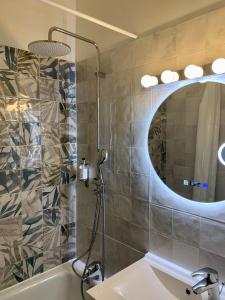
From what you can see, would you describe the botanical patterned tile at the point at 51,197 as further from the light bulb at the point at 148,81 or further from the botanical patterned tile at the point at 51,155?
the light bulb at the point at 148,81

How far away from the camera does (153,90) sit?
5.05 ft

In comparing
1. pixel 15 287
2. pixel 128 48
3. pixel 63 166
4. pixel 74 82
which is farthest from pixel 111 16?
pixel 15 287

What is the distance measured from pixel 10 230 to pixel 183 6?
1903 mm

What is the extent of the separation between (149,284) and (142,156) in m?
0.77

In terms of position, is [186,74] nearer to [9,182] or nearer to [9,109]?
[9,109]

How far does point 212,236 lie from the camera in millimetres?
1310

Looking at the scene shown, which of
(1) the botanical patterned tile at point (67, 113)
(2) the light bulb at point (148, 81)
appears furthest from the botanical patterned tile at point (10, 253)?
(2) the light bulb at point (148, 81)

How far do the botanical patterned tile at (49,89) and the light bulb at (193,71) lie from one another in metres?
1.10

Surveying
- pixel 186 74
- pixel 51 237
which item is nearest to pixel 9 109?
pixel 51 237

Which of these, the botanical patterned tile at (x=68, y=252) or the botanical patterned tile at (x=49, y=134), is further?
the botanical patterned tile at (x=68, y=252)

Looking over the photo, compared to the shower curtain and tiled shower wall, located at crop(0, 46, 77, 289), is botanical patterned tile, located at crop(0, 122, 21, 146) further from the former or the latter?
the shower curtain

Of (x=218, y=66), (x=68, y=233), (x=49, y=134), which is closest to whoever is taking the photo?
(x=218, y=66)

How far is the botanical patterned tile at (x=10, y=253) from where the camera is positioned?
1.81 m

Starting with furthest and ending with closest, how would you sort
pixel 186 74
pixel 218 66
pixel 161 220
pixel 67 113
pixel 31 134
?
pixel 67 113
pixel 31 134
pixel 161 220
pixel 186 74
pixel 218 66
